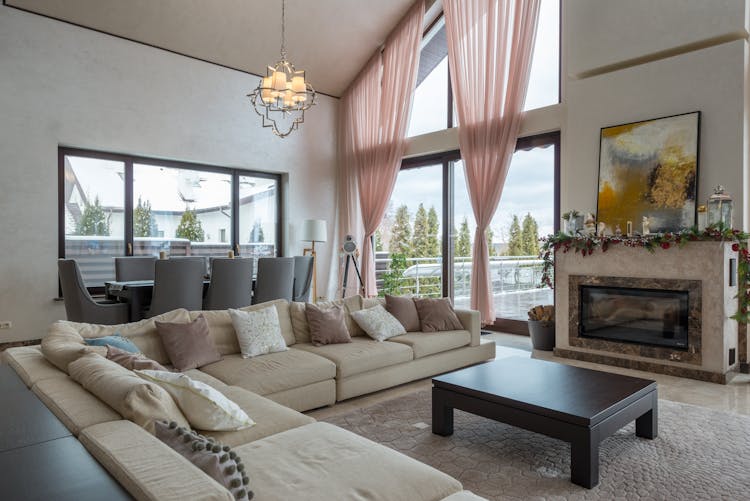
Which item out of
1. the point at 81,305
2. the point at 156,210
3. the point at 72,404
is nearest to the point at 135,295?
the point at 81,305

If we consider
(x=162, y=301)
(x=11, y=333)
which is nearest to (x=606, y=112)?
(x=162, y=301)

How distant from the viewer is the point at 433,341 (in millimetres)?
4293

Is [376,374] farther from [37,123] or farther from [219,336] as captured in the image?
[37,123]

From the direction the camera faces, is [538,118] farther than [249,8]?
No

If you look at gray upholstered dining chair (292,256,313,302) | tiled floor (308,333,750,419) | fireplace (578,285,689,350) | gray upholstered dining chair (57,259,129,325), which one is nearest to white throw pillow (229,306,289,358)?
tiled floor (308,333,750,419)

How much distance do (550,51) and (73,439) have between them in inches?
244

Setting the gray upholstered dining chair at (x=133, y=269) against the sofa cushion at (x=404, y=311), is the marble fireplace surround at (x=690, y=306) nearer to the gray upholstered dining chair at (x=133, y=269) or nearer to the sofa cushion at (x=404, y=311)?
the sofa cushion at (x=404, y=311)

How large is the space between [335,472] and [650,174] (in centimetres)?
451

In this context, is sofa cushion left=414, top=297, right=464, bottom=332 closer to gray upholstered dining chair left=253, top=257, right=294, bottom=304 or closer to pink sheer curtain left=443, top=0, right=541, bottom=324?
gray upholstered dining chair left=253, top=257, right=294, bottom=304

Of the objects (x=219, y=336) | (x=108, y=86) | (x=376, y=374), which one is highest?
(x=108, y=86)

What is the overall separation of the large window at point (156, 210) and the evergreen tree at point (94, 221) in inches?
0.4

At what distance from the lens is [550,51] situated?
602 cm

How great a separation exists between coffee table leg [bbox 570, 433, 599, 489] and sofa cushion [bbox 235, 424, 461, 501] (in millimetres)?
970

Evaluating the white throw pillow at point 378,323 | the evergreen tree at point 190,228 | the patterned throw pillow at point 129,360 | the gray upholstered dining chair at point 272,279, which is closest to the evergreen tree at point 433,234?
the gray upholstered dining chair at point 272,279
